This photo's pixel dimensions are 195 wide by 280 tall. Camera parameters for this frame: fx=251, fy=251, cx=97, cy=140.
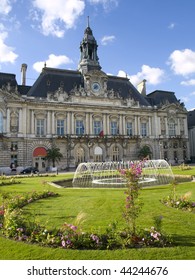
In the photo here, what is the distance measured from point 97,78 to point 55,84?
7.82m

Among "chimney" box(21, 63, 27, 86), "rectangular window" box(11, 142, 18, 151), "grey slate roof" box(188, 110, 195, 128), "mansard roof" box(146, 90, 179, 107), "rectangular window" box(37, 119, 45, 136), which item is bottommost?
"rectangular window" box(11, 142, 18, 151)

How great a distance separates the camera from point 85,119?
4475 cm

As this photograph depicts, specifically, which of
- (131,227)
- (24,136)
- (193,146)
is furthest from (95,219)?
(193,146)

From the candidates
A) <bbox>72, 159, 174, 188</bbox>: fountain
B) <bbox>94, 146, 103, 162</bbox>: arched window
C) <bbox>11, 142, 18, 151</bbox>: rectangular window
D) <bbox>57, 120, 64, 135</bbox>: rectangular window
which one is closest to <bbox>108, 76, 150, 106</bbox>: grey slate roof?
<bbox>94, 146, 103, 162</bbox>: arched window

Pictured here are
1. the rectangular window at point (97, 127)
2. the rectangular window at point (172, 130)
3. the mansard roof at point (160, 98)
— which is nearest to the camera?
the rectangular window at point (97, 127)

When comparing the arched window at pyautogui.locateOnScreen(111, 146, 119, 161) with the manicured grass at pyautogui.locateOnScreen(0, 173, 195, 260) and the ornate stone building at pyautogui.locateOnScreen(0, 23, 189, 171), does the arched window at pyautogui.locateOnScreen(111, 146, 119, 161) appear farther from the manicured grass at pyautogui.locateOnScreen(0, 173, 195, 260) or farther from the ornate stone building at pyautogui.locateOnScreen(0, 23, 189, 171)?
the manicured grass at pyautogui.locateOnScreen(0, 173, 195, 260)

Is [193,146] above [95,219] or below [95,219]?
above

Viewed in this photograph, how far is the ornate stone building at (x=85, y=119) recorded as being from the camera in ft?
131

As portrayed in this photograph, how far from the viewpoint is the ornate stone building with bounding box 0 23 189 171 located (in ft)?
131

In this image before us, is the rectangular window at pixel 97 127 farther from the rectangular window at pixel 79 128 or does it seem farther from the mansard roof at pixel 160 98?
the mansard roof at pixel 160 98

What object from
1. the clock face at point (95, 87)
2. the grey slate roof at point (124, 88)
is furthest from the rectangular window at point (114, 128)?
the clock face at point (95, 87)

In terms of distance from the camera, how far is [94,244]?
18.6ft

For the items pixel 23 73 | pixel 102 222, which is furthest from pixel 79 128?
pixel 102 222

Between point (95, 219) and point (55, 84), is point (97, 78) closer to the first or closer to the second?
point (55, 84)
